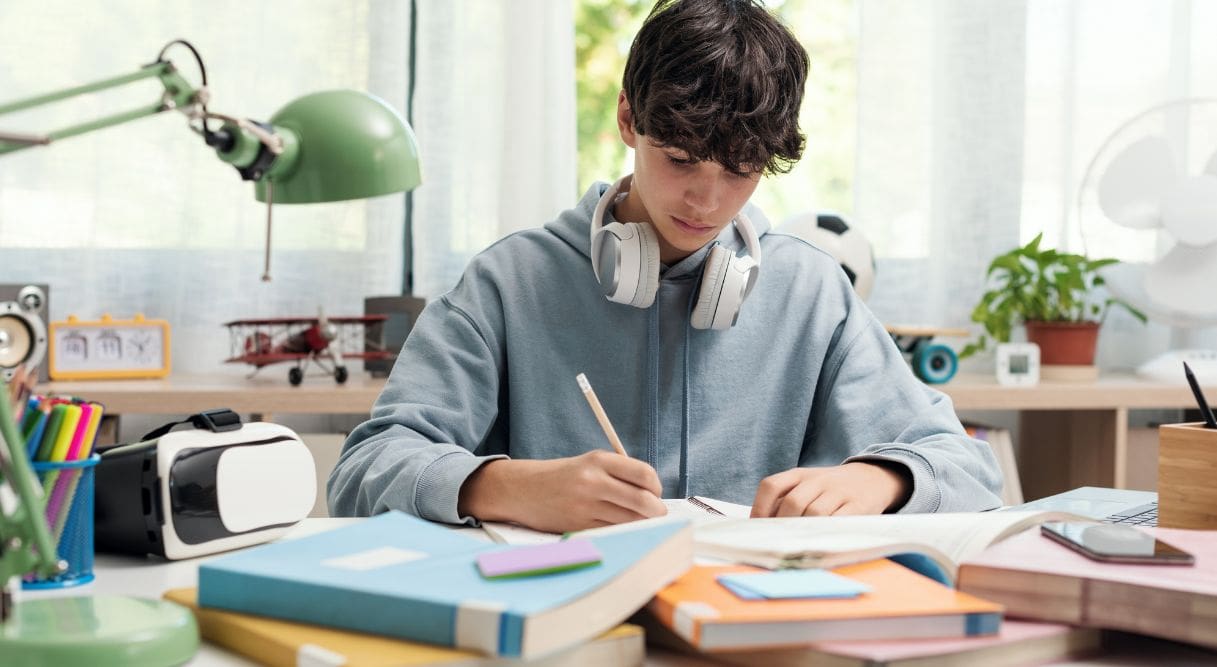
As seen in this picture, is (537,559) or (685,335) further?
(685,335)

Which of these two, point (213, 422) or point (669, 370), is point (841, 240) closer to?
point (669, 370)

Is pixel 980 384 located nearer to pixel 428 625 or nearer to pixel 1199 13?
pixel 1199 13

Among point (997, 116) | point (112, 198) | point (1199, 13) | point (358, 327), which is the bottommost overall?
point (358, 327)

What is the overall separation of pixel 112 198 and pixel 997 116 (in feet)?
6.08

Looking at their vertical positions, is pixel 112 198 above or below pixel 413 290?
above

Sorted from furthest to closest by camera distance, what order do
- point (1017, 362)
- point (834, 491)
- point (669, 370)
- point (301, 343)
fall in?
point (1017, 362), point (301, 343), point (669, 370), point (834, 491)

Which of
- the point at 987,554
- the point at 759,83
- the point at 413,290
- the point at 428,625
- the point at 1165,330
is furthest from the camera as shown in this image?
the point at 1165,330

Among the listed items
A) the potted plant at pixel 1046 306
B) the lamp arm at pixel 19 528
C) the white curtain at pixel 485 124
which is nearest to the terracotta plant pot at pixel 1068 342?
the potted plant at pixel 1046 306

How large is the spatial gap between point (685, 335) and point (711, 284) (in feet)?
0.28

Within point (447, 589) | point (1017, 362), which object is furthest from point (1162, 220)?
point (447, 589)

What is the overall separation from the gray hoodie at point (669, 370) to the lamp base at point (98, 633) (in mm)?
526

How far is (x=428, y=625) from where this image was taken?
19.2 inches

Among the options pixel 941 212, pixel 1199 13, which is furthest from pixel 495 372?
pixel 1199 13

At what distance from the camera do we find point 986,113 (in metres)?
2.40
